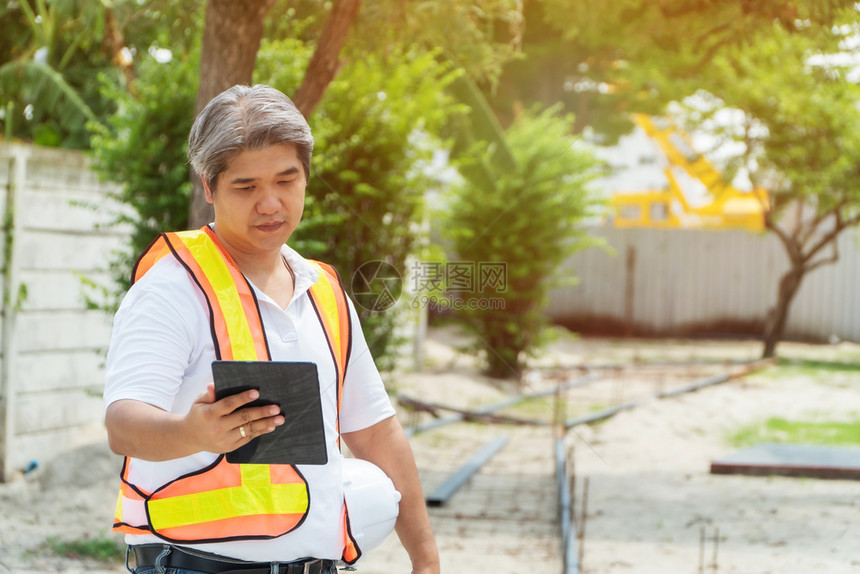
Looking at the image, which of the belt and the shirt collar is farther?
the shirt collar

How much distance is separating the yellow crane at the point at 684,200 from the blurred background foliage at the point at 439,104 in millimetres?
1168

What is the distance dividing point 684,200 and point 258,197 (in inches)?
916

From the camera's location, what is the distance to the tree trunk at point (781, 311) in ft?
45.4

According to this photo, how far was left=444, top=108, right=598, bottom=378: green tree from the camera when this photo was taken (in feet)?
32.9

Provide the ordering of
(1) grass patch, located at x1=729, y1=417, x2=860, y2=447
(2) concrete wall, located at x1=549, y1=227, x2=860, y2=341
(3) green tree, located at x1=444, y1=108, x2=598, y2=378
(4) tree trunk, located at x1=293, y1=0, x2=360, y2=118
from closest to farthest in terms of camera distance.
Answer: (4) tree trunk, located at x1=293, y1=0, x2=360, y2=118
(1) grass patch, located at x1=729, y1=417, x2=860, y2=447
(3) green tree, located at x1=444, y1=108, x2=598, y2=378
(2) concrete wall, located at x1=549, y1=227, x2=860, y2=341

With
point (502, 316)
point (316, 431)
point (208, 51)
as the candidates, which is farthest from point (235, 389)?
point (502, 316)

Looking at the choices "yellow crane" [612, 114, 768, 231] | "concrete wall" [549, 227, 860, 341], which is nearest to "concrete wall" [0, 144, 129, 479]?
"yellow crane" [612, 114, 768, 231]

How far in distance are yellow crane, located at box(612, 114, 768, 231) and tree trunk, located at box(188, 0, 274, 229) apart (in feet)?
37.8

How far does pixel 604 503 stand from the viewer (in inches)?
211

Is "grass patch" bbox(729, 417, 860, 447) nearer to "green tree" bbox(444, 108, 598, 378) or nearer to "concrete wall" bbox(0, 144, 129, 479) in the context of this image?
"green tree" bbox(444, 108, 598, 378)

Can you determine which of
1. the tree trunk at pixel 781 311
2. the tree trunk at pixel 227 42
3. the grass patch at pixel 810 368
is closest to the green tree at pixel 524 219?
the grass patch at pixel 810 368

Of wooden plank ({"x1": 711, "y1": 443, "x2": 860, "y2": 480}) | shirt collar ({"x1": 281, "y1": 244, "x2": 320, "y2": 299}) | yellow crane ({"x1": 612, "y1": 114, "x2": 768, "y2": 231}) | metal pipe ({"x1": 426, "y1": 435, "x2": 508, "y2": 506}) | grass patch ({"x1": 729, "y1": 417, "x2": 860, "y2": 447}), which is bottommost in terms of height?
metal pipe ({"x1": 426, "y1": 435, "x2": 508, "y2": 506})

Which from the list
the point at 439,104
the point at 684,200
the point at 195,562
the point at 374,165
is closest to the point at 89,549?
the point at 374,165

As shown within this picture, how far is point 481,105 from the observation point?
987cm
